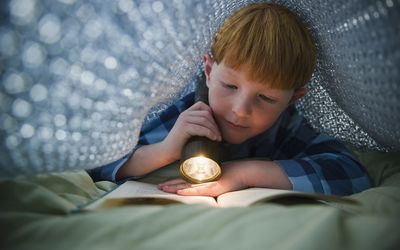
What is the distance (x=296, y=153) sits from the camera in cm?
89

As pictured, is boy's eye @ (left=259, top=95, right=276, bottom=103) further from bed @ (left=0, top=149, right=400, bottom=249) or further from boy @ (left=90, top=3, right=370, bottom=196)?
bed @ (left=0, top=149, right=400, bottom=249)

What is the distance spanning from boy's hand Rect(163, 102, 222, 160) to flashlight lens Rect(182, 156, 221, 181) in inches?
1.8

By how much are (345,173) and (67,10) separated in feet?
1.83

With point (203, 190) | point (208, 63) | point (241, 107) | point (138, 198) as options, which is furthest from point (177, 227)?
point (208, 63)

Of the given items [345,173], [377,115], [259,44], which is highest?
[259,44]

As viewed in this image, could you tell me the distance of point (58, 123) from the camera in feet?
1.63

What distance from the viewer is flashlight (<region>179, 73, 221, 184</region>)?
650 mm

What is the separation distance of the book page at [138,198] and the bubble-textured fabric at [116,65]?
0.06 metres

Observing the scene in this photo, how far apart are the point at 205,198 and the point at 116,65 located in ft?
0.79

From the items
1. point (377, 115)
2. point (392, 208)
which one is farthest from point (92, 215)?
point (377, 115)

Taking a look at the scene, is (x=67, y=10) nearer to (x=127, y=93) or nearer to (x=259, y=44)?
(x=127, y=93)

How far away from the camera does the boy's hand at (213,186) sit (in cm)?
64

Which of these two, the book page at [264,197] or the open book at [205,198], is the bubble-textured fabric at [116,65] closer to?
the open book at [205,198]

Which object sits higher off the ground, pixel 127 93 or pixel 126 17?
pixel 126 17
